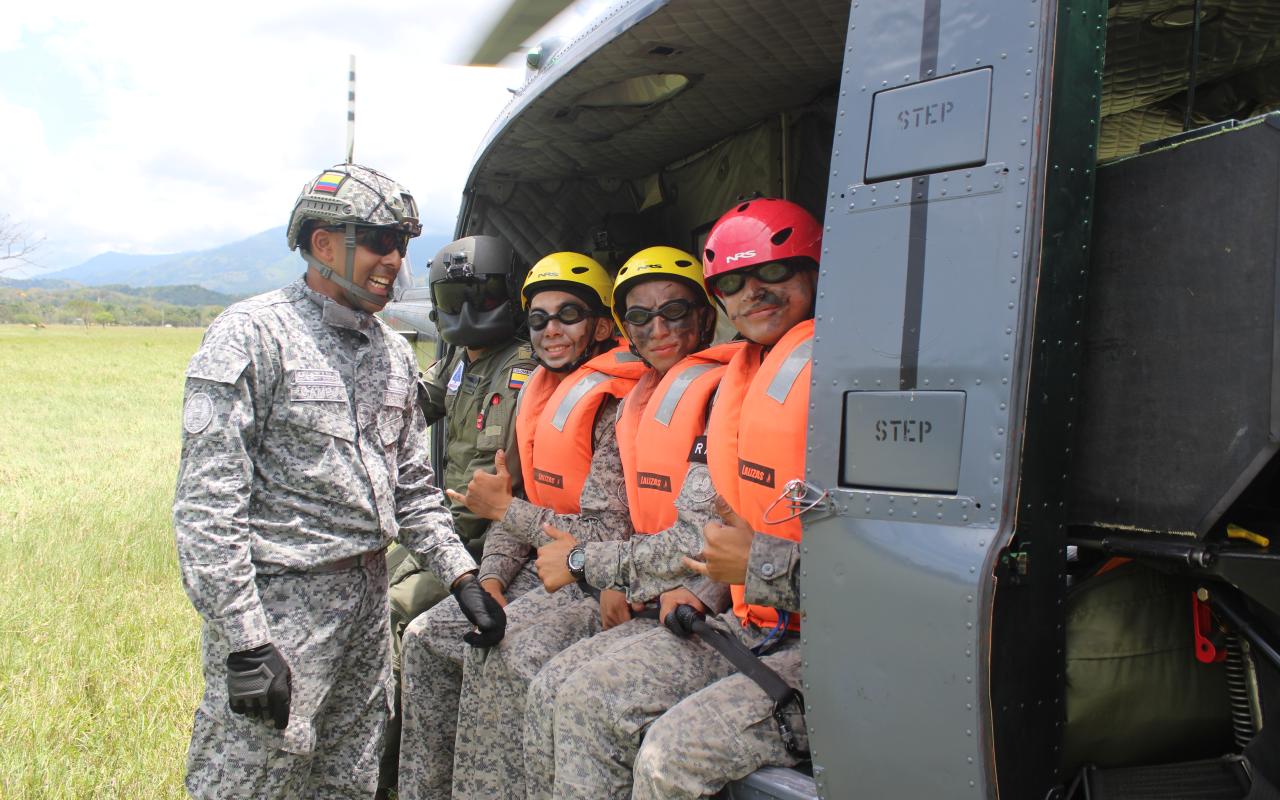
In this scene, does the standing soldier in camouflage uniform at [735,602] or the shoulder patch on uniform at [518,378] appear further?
the shoulder patch on uniform at [518,378]

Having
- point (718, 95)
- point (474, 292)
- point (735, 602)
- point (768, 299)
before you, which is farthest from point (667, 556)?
point (474, 292)

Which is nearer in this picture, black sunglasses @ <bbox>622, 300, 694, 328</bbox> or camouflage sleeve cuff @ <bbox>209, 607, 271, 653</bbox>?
camouflage sleeve cuff @ <bbox>209, 607, 271, 653</bbox>

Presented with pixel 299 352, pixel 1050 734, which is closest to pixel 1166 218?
pixel 1050 734

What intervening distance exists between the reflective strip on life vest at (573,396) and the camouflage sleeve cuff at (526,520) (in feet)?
1.04

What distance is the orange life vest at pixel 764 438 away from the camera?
95.4 inches

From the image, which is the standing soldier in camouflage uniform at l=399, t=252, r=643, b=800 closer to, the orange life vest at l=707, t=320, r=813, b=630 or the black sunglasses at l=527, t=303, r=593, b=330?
the black sunglasses at l=527, t=303, r=593, b=330

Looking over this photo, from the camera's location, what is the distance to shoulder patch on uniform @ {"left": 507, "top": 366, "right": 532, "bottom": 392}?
4.18m

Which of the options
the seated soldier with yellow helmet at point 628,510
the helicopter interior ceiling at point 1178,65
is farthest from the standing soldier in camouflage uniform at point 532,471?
the helicopter interior ceiling at point 1178,65

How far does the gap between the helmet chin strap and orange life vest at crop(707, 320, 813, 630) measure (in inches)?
43.6

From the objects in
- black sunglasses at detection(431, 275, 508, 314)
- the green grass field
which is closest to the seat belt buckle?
the green grass field

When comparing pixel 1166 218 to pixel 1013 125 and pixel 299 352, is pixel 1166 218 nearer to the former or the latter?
pixel 1013 125

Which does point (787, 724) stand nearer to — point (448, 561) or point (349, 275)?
point (448, 561)

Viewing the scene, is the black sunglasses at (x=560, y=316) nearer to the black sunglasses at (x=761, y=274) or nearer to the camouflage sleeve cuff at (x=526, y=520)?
the camouflage sleeve cuff at (x=526, y=520)

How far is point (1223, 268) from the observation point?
5.38 ft
